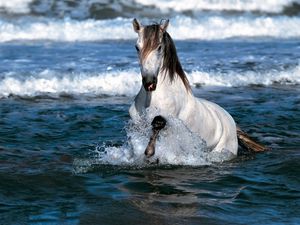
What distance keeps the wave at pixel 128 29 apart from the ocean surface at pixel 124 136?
0.39 feet

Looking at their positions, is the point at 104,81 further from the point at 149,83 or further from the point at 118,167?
the point at 149,83

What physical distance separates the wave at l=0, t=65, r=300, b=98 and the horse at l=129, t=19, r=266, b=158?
177 inches

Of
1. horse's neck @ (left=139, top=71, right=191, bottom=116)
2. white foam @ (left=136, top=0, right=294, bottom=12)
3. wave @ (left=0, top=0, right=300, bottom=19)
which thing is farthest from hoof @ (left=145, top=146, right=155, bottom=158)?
white foam @ (left=136, top=0, right=294, bottom=12)

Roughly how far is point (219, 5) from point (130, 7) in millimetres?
2830

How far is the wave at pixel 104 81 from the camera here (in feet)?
38.5

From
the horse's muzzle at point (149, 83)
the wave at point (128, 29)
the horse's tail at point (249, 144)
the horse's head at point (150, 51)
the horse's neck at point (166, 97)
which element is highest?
the horse's head at point (150, 51)

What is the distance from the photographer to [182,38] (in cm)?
2005

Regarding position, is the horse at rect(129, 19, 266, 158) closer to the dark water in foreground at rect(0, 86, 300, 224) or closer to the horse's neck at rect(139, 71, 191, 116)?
the horse's neck at rect(139, 71, 191, 116)

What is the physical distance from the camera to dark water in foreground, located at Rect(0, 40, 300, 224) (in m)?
5.80

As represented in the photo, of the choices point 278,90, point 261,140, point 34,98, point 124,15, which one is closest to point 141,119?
point 261,140

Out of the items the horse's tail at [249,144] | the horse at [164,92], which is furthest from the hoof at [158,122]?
the horse's tail at [249,144]

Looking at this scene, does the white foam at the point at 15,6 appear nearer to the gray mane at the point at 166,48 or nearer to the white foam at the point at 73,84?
the white foam at the point at 73,84

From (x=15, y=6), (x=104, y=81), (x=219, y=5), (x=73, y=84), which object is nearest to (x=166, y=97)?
(x=73, y=84)

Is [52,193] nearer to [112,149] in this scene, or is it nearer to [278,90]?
[112,149]
